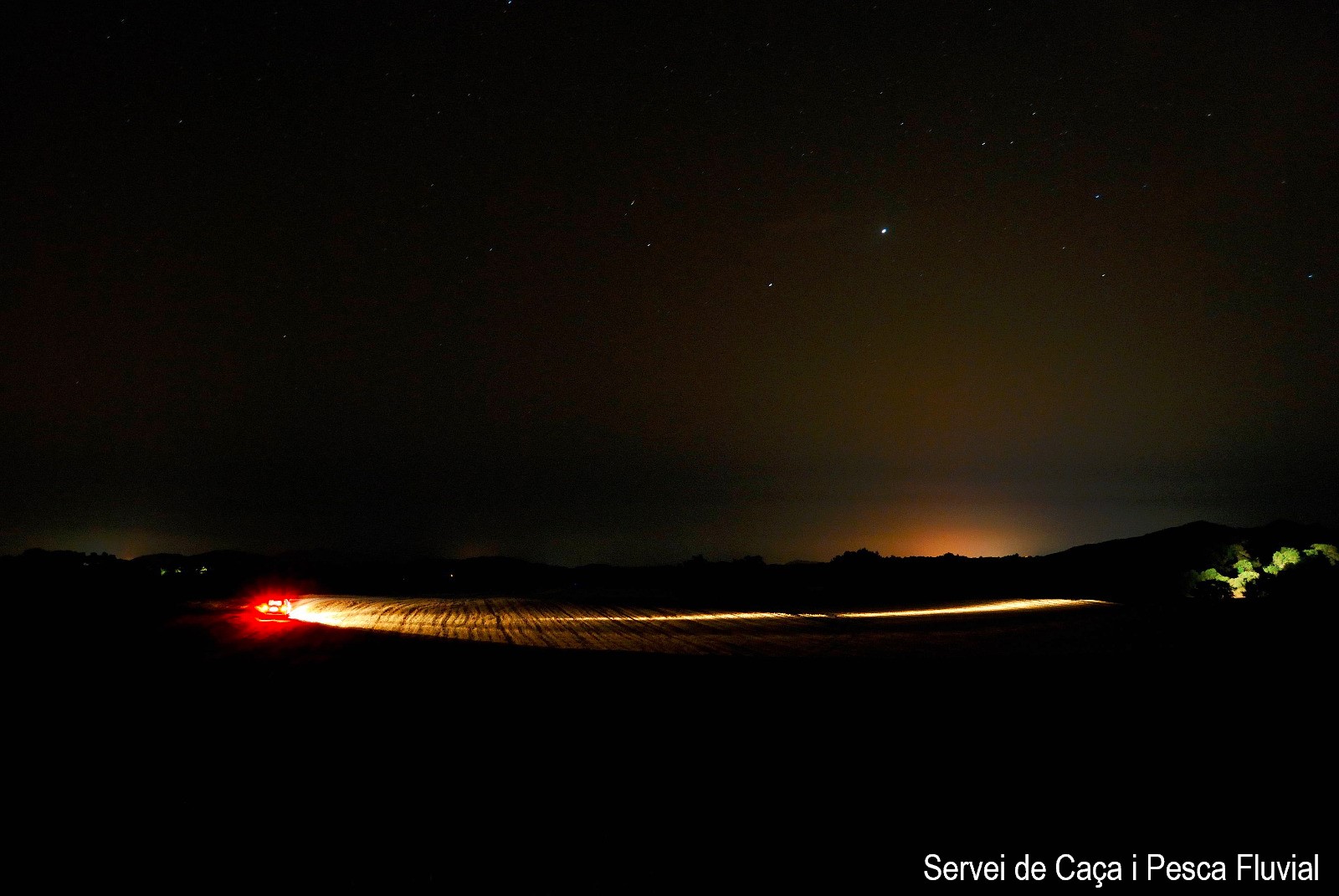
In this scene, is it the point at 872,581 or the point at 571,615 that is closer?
the point at 571,615

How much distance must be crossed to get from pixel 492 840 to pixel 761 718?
4.43 metres

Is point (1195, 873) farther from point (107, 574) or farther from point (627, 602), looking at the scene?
point (107, 574)

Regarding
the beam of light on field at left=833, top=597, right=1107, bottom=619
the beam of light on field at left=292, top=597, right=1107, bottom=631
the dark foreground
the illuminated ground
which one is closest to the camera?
the dark foreground

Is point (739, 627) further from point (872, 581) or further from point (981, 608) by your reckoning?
point (872, 581)

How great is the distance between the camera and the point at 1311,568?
3038cm

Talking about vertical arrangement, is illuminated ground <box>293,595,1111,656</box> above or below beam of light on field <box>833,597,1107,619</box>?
above

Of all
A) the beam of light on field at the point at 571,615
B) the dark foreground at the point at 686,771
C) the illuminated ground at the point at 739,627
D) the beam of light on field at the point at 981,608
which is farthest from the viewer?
the beam of light on field at the point at 981,608

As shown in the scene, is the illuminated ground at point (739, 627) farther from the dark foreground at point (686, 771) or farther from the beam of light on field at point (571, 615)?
the dark foreground at point (686, 771)

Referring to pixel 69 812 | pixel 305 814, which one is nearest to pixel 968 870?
pixel 305 814

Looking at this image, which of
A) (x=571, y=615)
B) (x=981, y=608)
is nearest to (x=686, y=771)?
(x=571, y=615)

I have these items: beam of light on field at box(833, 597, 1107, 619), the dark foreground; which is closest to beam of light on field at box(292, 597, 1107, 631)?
beam of light on field at box(833, 597, 1107, 619)

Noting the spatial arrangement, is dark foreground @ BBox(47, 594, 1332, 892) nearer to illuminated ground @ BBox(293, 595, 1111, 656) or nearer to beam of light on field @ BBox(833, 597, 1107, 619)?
illuminated ground @ BBox(293, 595, 1111, 656)

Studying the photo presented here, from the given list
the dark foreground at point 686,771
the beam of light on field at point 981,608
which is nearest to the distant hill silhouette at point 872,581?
the beam of light on field at point 981,608

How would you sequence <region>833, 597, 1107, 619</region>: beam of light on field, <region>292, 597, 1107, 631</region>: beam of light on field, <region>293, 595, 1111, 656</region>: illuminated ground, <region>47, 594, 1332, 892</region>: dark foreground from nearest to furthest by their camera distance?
1. <region>47, 594, 1332, 892</region>: dark foreground
2. <region>293, 595, 1111, 656</region>: illuminated ground
3. <region>292, 597, 1107, 631</region>: beam of light on field
4. <region>833, 597, 1107, 619</region>: beam of light on field
